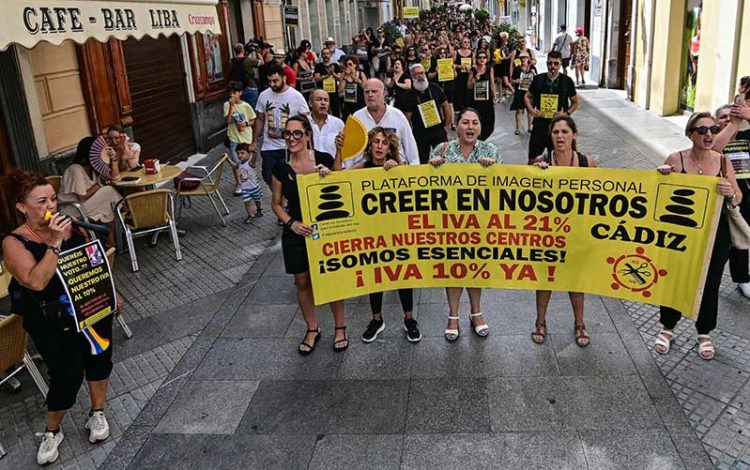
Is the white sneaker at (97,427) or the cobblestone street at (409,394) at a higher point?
the white sneaker at (97,427)

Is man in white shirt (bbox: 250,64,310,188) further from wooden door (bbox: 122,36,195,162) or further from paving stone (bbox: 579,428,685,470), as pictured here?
paving stone (bbox: 579,428,685,470)

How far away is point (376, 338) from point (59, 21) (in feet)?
12.5

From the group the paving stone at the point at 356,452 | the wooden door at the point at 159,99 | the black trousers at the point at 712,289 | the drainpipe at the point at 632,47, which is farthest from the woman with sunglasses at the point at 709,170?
the drainpipe at the point at 632,47

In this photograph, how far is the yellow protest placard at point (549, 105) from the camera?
8.20 m

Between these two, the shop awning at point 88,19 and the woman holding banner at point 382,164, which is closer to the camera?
the woman holding banner at point 382,164

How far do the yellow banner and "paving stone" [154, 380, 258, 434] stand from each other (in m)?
0.90

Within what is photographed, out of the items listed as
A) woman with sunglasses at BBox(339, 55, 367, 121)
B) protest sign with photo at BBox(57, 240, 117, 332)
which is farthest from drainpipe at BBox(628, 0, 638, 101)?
protest sign with photo at BBox(57, 240, 117, 332)

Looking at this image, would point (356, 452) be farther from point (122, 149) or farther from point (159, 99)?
point (159, 99)

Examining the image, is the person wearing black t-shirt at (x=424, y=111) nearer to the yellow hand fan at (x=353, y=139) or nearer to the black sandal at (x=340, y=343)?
the yellow hand fan at (x=353, y=139)

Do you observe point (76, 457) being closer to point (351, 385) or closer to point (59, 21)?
point (351, 385)

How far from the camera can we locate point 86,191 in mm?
7254

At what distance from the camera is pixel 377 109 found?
5898 millimetres

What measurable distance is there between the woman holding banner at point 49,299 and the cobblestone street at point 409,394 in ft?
1.49

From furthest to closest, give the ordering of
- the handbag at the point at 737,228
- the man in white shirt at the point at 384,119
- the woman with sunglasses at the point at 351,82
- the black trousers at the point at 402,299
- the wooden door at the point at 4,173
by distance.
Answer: the woman with sunglasses at the point at 351,82, the wooden door at the point at 4,173, the man in white shirt at the point at 384,119, the black trousers at the point at 402,299, the handbag at the point at 737,228
